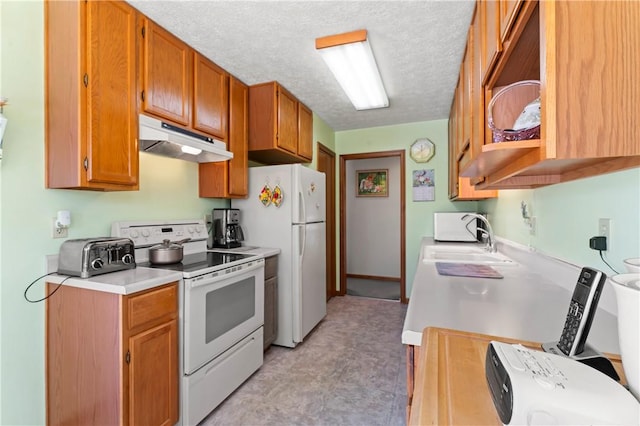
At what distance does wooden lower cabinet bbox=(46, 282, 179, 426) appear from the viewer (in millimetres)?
1293

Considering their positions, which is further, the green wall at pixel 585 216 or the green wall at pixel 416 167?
the green wall at pixel 416 167

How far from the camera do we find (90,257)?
1427mm

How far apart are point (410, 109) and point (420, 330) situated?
9.49 ft

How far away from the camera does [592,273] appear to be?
63 cm

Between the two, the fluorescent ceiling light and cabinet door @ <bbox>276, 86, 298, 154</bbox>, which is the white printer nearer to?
the fluorescent ceiling light

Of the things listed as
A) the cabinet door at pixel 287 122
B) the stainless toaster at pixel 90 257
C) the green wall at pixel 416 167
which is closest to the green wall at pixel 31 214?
the stainless toaster at pixel 90 257

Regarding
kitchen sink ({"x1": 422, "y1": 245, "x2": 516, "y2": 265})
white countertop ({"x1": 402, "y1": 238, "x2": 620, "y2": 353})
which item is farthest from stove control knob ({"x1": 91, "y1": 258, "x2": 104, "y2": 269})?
kitchen sink ({"x1": 422, "y1": 245, "x2": 516, "y2": 265})

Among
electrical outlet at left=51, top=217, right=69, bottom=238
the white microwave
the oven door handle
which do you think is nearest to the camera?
electrical outlet at left=51, top=217, right=69, bottom=238

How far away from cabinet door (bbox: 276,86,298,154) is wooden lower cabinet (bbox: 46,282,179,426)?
5.41 feet

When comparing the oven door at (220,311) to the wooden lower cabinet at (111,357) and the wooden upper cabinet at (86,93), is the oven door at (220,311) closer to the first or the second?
the wooden lower cabinet at (111,357)

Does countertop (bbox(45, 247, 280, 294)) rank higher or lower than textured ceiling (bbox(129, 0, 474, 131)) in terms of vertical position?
lower

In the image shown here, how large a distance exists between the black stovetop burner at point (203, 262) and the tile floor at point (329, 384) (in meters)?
0.87

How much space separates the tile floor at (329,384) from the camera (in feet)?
5.60

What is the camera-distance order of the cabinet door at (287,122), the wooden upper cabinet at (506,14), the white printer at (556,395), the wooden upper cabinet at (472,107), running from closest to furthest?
the white printer at (556,395) < the wooden upper cabinet at (506,14) < the wooden upper cabinet at (472,107) < the cabinet door at (287,122)
